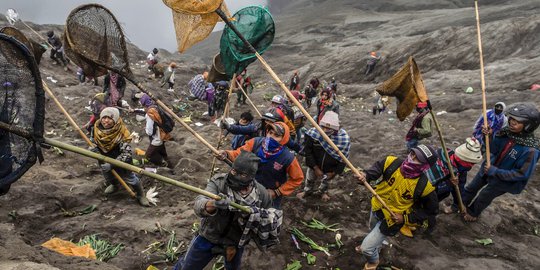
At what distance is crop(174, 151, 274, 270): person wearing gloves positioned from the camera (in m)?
2.95

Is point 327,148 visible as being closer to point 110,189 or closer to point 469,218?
point 469,218

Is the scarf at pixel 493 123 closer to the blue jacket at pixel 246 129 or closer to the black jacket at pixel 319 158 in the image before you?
the black jacket at pixel 319 158

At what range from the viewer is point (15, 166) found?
7.71 feet

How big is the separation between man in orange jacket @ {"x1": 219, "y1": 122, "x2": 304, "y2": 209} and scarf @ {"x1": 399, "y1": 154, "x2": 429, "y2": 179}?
4.41ft

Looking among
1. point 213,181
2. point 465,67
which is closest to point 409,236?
point 213,181

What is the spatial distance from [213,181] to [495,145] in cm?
455

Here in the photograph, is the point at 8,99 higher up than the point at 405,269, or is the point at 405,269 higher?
the point at 8,99

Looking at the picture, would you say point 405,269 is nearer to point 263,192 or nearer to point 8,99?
point 263,192

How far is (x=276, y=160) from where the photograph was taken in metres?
4.39

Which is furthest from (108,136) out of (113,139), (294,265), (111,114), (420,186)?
(420,186)

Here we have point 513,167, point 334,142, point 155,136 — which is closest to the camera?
point 513,167

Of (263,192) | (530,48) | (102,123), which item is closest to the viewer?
(263,192)

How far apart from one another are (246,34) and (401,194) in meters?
3.19

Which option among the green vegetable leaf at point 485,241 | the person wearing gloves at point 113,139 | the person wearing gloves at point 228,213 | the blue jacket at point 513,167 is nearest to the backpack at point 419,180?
the person wearing gloves at point 228,213
